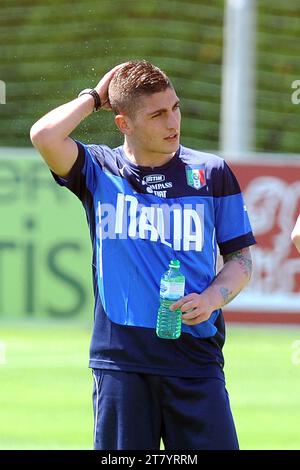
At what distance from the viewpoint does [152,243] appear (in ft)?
16.3

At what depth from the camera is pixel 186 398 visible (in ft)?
16.0

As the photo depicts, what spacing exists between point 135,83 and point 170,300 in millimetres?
901

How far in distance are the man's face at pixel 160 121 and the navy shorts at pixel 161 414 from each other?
3.03 ft

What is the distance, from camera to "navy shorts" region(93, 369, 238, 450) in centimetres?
485

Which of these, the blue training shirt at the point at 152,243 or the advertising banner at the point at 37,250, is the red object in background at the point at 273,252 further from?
the blue training shirt at the point at 152,243

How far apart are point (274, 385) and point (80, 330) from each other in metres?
3.19

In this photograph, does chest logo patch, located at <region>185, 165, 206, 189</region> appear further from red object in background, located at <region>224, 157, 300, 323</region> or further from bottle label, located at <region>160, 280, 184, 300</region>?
red object in background, located at <region>224, 157, 300, 323</region>

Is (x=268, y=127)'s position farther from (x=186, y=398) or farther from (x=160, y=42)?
(x=186, y=398)

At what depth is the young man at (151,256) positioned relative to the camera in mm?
4875

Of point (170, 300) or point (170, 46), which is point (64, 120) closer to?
point (170, 300)

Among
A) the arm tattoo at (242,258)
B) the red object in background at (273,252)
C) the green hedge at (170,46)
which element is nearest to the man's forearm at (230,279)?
the arm tattoo at (242,258)

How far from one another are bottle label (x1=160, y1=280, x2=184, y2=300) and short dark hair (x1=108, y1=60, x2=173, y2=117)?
0.75 meters

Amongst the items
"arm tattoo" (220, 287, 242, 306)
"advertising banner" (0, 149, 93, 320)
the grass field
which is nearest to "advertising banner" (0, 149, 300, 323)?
→ "advertising banner" (0, 149, 93, 320)

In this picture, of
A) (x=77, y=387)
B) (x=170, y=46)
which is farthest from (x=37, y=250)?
(x=170, y=46)
